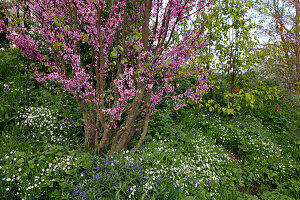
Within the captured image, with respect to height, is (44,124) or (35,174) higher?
Result: (44,124)

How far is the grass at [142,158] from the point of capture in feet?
8.01

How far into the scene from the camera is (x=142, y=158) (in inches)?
122

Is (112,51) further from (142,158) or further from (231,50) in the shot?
(231,50)

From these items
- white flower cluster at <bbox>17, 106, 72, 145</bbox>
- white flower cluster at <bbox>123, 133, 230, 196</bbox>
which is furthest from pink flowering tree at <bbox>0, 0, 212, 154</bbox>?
white flower cluster at <bbox>17, 106, 72, 145</bbox>

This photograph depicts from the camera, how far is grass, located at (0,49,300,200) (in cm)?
244

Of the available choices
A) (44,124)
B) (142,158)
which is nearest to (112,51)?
(142,158)

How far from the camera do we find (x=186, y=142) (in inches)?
162

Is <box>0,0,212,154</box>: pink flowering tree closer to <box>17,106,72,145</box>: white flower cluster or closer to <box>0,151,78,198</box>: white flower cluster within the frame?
<box>0,151,78,198</box>: white flower cluster

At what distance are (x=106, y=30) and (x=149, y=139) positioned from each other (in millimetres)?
2472

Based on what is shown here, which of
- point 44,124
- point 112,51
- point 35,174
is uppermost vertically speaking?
point 112,51

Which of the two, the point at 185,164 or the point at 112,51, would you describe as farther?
the point at 185,164

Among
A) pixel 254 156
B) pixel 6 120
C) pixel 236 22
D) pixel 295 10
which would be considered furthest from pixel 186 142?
pixel 295 10

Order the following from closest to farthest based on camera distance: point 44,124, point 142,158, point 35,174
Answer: point 35,174, point 142,158, point 44,124

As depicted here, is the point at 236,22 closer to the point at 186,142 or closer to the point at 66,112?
the point at 186,142
